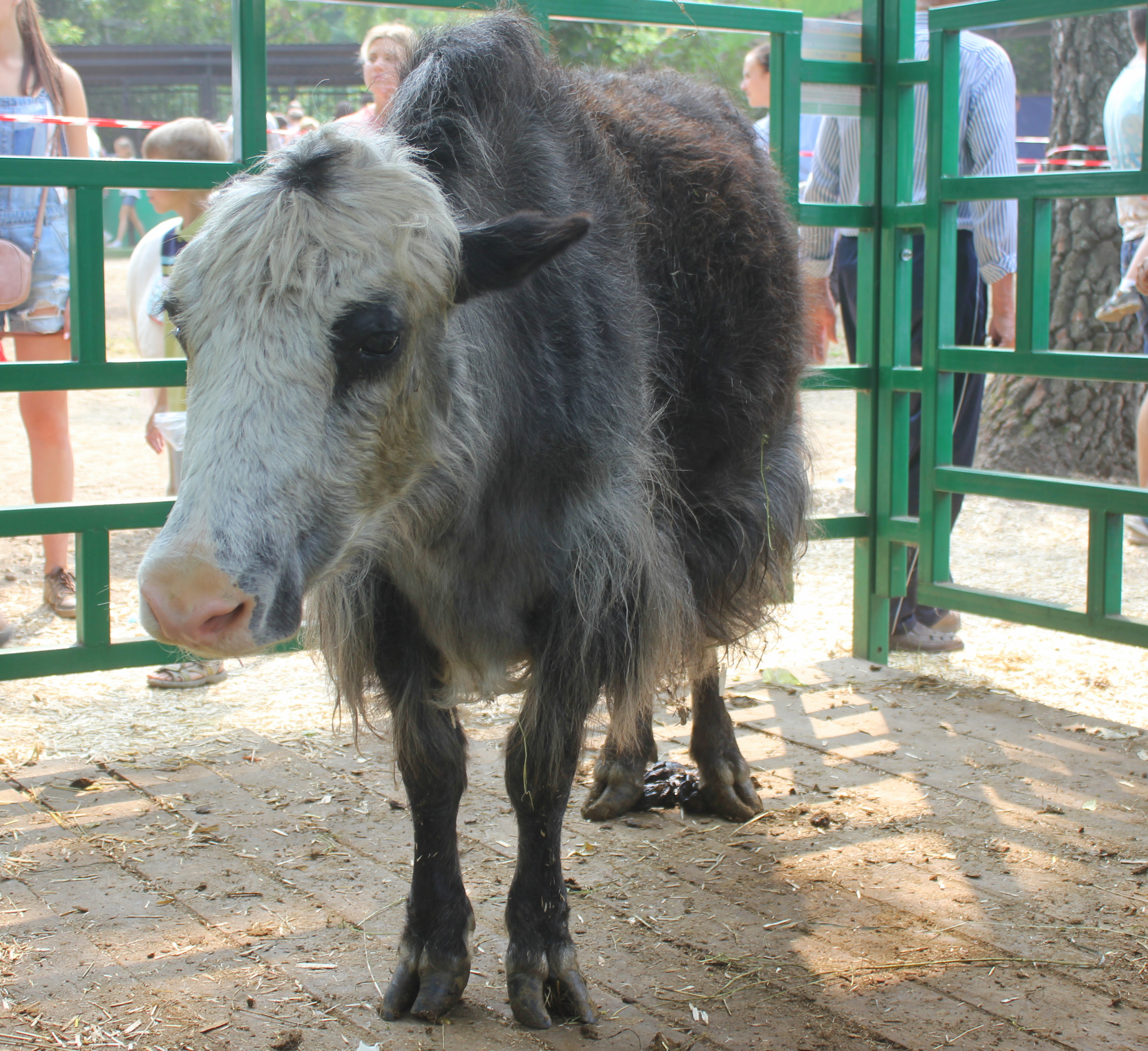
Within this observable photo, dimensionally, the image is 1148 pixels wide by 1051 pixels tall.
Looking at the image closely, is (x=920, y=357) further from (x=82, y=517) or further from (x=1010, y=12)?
(x=82, y=517)

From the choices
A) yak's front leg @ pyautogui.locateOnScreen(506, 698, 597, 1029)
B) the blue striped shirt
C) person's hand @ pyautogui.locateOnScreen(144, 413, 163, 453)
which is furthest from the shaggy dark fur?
person's hand @ pyautogui.locateOnScreen(144, 413, 163, 453)

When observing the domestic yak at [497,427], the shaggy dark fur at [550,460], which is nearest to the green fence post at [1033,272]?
the domestic yak at [497,427]

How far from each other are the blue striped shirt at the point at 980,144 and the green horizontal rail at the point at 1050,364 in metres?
0.66

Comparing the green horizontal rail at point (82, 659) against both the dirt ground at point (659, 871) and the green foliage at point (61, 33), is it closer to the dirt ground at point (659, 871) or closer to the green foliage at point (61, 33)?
the dirt ground at point (659, 871)

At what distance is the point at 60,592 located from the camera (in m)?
5.56

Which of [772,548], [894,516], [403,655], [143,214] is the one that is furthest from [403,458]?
[143,214]

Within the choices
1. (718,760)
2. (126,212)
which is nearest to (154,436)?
(718,760)

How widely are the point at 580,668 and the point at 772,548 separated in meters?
0.94

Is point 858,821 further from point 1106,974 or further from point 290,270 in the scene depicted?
point 290,270

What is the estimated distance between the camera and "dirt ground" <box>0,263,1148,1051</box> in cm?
246

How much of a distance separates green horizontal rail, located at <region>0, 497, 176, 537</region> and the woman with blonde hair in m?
1.36

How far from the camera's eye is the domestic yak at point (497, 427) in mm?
1968

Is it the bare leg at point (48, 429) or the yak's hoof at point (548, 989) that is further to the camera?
the bare leg at point (48, 429)

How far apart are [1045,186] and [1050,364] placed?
1.95ft
